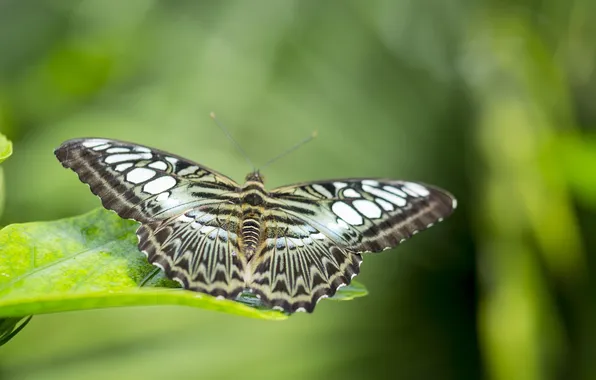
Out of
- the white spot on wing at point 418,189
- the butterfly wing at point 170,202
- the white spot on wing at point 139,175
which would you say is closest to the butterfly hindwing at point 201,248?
the butterfly wing at point 170,202

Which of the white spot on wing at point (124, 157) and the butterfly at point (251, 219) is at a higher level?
the white spot on wing at point (124, 157)

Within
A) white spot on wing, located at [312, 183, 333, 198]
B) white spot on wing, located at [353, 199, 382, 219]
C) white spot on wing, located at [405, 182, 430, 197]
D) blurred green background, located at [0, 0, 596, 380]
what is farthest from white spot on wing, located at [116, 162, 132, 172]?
blurred green background, located at [0, 0, 596, 380]

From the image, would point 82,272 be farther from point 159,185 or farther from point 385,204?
point 385,204

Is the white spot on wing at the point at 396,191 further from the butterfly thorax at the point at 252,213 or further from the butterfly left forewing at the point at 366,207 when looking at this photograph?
the butterfly thorax at the point at 252,213

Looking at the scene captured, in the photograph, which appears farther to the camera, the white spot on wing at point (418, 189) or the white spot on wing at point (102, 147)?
the white spot on wing at point (418, 189)

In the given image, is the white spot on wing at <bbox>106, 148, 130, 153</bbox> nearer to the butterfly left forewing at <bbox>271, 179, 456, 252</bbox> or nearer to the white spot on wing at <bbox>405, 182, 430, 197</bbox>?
the butterfly left forewing at <bbox>271, 179, 456, 252</bbox>

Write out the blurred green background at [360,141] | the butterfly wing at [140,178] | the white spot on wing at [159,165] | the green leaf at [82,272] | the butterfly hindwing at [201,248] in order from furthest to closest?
1. the blurred green background at [360,141]
2. the white spot on wing at [159,165]
3. the butterfly wing at [140,178]
4. the butterfly hindwing at [201,248]
5. the green leaf at [82,272]

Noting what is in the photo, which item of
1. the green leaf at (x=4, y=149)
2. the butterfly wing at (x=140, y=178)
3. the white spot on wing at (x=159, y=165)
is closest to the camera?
the green leaf at (x=4, y=149)

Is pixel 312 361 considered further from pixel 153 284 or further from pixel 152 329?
pixel 153 284
